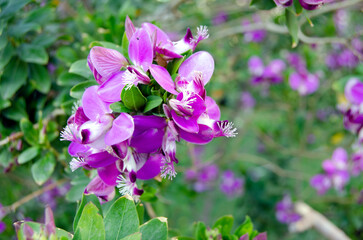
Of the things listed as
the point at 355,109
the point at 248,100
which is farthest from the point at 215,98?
the point at 355,109

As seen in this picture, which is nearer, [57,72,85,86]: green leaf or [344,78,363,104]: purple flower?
[57,72,85,86]: green leaf

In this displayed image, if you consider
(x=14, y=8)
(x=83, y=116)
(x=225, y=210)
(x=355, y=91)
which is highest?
(x=14, y=8)

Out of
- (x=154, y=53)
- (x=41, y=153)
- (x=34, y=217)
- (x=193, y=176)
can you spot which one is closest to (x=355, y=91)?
(x=154, y=53)

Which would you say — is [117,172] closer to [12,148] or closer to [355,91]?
[12,148]

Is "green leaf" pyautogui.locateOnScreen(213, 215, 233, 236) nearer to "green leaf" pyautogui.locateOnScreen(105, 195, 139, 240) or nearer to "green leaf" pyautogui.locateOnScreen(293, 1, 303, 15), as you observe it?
"green leaf" pyautogui.locateOnScreen(105, 195, 139, 240)

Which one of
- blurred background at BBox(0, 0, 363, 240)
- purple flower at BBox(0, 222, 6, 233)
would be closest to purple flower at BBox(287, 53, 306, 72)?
blurred background at BBox(0, 0, 363, 240)

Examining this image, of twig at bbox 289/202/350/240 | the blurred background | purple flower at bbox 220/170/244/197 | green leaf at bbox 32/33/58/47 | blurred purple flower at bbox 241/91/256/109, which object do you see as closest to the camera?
the blurred background

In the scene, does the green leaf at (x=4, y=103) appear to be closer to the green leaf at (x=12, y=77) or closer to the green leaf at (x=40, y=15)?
the green leaf at (x=12, y=77)
